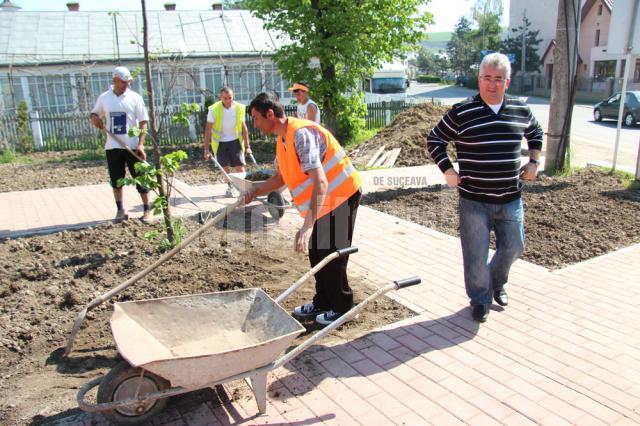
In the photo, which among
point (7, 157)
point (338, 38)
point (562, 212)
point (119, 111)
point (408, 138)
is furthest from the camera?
point (7, 157)

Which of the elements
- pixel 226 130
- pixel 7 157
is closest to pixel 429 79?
pixel 7 157

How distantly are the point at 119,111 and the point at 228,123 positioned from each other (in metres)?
1.86

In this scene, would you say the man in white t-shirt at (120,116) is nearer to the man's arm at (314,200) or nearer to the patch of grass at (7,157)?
the man's arm at (314,200)

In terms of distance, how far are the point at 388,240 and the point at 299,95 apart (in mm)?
3087

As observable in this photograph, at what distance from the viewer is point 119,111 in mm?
6684

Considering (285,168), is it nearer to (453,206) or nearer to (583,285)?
(583,285)

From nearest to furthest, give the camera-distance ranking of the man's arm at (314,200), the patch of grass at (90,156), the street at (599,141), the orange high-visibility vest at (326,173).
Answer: the man's arm at (314,200) < the orange high-visibility vest at (326,173) < the street at (599,141) < the patch of grass at (90,156)

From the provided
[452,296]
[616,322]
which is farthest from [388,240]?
[616,322]

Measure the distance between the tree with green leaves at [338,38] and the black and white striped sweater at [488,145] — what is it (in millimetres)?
9780

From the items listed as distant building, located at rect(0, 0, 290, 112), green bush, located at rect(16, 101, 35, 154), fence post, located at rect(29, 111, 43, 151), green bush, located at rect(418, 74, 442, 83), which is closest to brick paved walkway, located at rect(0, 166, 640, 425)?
green bush, located at rect(16, 101, 35, 154)

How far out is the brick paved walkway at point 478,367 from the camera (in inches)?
117

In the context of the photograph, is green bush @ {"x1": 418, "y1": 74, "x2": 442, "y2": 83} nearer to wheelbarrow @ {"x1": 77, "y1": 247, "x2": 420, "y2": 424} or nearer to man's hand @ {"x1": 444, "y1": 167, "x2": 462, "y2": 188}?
man's hand @ {"x1": 444, "y1": 167, "x2": 462, "y2": 188}

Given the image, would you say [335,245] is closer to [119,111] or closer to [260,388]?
[260,388]

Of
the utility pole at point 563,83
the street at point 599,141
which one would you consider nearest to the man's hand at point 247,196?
the utility pole at point 563,83
